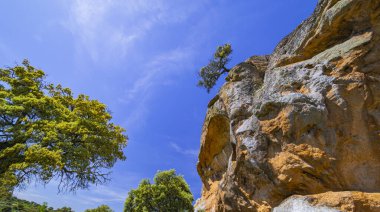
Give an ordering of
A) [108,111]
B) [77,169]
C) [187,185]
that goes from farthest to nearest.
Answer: [187,185] < [108,111] < [77,169]

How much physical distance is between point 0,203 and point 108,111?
13453 millimetres

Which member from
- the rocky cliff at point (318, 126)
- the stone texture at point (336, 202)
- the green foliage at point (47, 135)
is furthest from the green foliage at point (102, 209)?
the stone texture at point (336, 202)

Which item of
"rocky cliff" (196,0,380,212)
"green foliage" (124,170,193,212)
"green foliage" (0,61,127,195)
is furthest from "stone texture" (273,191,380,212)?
"green foliage" (124,170,193,212)

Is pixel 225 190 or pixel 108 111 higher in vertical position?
pixel 108 111

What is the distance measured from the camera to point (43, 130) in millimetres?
21734

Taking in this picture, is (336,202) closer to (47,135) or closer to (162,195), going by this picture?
(47,135)

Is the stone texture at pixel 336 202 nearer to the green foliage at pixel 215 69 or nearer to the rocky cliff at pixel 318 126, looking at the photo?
the rocky cliff at pixel 318 126

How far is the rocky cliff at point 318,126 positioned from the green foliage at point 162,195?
2241 cm

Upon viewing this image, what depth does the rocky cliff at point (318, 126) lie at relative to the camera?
1096cm

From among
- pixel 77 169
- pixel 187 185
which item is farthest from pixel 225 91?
pixel 187 185

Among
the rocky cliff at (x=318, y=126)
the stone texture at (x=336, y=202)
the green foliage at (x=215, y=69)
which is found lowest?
the stone texture at (x=336, y=202)

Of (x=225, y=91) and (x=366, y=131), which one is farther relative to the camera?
(x=225, y=91)

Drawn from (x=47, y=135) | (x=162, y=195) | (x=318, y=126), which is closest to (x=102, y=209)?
(x=162, y=195)

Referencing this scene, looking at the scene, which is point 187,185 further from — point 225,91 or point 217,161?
point 225,91
